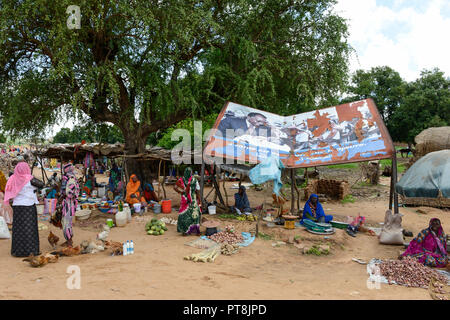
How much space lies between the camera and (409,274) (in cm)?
493

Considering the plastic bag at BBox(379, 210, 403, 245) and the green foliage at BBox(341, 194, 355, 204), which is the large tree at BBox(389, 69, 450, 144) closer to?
the green foliage at BBox(341, 194, 355, 204)

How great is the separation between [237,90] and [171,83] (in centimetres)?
264

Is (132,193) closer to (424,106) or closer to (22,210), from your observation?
(22,210)

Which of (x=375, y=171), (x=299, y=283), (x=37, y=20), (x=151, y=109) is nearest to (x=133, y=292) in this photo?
(x=299, y=283)

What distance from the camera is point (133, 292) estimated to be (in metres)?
4.19

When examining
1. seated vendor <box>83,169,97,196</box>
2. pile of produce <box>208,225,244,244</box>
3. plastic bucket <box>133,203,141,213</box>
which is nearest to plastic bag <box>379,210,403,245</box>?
pile of produce <box>208,225,244,244</box>

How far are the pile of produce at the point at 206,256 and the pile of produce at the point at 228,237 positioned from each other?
676 mm

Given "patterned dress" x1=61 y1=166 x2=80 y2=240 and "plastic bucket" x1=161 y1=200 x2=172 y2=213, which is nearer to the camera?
"patterned dress" x1=61 y1=166 x2=80 y2=240

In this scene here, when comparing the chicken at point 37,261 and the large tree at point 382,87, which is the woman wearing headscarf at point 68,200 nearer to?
the chicken at point 37,261

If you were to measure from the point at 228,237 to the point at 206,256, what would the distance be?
4.41 feet

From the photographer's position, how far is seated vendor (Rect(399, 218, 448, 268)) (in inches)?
216

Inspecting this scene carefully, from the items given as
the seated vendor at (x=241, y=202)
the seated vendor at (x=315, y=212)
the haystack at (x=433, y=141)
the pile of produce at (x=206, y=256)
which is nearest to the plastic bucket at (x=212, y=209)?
the seated vendor at (x=241, y=202)

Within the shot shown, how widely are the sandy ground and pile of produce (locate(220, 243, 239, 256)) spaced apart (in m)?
0.14

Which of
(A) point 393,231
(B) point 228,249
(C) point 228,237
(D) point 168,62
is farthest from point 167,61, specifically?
(A) point 393,231
